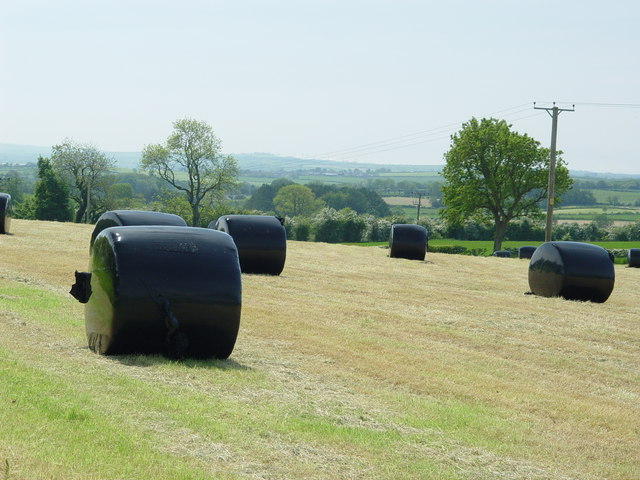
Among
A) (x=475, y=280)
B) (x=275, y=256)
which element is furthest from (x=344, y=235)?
(x=275, y=256)

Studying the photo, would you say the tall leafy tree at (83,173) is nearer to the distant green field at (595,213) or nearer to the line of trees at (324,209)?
the line of trees at (324,209)

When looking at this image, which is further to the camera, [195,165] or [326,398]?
[195,165]

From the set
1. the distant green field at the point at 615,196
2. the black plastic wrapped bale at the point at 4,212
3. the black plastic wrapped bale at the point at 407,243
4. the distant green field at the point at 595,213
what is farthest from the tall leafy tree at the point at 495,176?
the distant green field at the point at 615,196

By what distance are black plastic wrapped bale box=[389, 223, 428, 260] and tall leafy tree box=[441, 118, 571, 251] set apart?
35078mm

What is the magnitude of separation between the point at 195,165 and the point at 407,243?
62.7 meters

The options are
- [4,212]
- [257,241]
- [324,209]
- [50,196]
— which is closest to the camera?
[257,241]

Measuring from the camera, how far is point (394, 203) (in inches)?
6329

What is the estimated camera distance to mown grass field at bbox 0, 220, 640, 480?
7.37 m

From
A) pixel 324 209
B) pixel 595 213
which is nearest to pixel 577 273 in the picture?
pixel 324 209

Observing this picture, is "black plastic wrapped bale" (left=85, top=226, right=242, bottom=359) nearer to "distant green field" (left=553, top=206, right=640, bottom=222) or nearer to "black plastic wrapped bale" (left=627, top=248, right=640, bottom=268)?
"black plastic wrapped bale" (left=627, top=248, right=640, bottom=268)

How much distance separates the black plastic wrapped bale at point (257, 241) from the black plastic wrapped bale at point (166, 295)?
13.4 metres

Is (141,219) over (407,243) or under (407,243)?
over

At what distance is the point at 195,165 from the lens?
3920 inches

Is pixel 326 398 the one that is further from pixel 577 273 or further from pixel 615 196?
pixel 615 196
